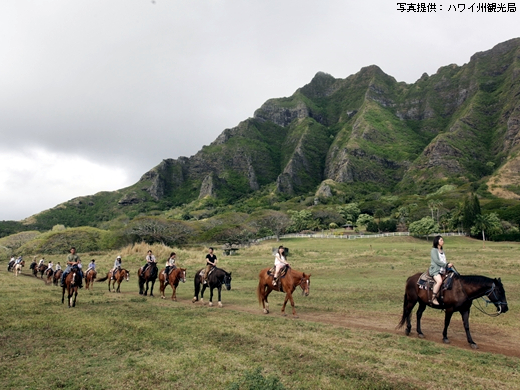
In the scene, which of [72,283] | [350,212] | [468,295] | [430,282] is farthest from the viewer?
[350,212]

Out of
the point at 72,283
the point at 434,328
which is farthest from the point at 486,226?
the point at 72,283

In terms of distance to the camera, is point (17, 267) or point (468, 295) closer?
point (468, 295)

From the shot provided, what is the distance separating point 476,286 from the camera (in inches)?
392

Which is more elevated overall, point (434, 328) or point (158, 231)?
point (158, 231)

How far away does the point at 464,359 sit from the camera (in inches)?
328

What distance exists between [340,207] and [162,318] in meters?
122

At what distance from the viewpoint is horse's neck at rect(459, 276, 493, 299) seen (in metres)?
9.87

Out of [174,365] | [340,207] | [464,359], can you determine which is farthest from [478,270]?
[340,207]

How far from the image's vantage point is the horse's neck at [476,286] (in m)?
9.87

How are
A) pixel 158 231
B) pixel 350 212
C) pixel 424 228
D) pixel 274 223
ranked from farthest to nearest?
pixel 350 212
pixel 274 223
pixel 158 231
pixel 424 228

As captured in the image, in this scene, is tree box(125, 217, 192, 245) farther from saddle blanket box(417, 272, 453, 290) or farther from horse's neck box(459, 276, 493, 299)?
horse's neck box(459, 276, 493, 299)

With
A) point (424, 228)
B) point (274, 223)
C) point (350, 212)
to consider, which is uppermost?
point (350, 212)

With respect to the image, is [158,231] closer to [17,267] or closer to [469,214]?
[17,267]

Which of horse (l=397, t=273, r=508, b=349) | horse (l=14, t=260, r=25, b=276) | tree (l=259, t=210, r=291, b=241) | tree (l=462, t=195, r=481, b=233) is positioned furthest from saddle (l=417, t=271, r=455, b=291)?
tree (l=462, t=195, r=481, b=233)
